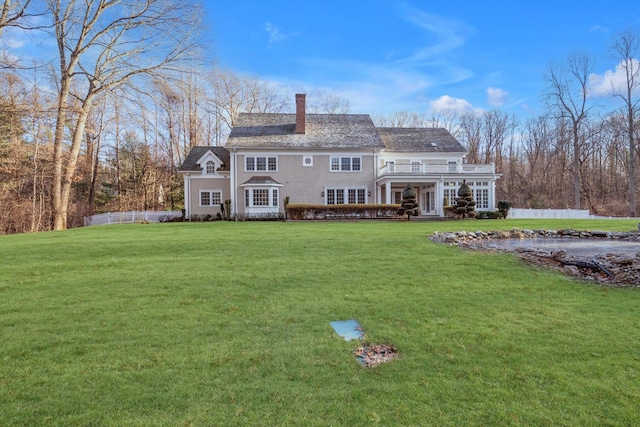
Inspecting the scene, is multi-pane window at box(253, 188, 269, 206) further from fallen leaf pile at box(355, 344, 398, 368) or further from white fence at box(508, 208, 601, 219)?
fallen leaf pile at box(355, 344, 398, 368)

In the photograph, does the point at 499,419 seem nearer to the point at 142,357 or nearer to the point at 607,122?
the point at 142,357

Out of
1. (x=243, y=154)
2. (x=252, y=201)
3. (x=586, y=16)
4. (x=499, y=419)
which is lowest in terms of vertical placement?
(x=499, y=419)

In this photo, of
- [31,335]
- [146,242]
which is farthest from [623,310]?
[146,242]

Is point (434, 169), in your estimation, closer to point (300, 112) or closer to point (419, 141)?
point (419, 141)

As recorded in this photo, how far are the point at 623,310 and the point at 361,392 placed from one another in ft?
14.4

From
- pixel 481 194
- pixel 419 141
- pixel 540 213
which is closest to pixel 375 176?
pixel 419 141

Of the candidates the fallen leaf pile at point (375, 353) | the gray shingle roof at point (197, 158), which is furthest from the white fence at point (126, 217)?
the fallen leaf pile at point (375, 353)

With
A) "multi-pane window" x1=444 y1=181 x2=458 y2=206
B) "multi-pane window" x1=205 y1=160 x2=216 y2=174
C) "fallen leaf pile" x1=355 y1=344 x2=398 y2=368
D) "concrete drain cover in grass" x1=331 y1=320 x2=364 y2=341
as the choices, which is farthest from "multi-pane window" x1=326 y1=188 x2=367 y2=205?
"fallen leaf pile" x1=355 y1=344 x2=398 y2=368

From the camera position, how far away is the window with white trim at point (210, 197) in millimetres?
25547

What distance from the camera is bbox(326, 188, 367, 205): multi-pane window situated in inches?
998

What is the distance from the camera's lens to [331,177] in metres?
25.2

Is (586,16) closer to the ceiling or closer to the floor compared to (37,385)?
closer to the ceiling

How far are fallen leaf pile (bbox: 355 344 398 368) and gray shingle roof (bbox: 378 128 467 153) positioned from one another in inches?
986

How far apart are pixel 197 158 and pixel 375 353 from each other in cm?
2553
